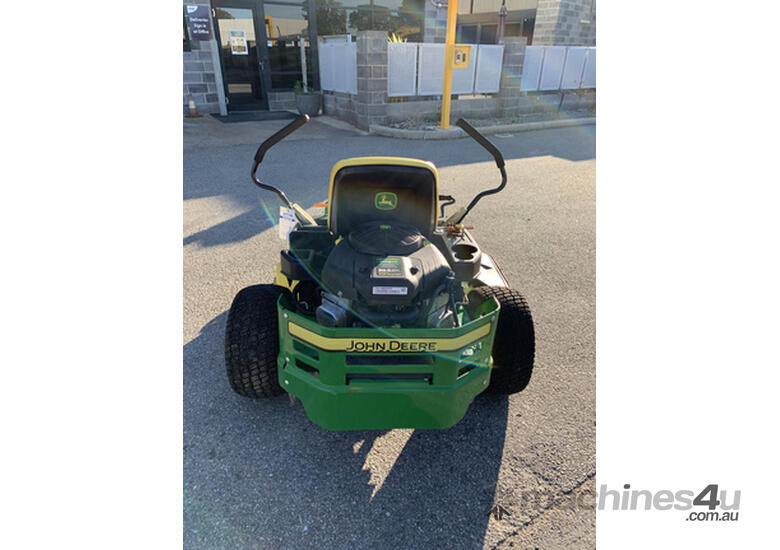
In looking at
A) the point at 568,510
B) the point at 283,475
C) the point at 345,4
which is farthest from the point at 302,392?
the point at 345,4

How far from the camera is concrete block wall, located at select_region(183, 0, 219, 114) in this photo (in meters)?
10.2

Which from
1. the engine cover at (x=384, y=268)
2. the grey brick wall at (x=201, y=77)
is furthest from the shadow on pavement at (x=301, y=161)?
the grey brick wall at (x=201, y=77)

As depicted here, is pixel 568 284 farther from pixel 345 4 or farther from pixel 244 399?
pixel 345 4

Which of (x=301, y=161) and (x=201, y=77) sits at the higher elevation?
(x=201, y=77)

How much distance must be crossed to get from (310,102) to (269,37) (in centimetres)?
203

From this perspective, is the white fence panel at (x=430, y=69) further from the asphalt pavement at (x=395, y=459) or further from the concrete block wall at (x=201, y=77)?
the asphalt pavement at (x=395, y=459)

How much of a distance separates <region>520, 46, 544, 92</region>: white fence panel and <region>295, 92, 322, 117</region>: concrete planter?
5290mm

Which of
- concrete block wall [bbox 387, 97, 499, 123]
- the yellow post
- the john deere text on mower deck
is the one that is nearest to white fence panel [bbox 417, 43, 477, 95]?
concrete block wall [bbox 387, 97, 499, 123]

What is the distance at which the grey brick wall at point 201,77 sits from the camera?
10.2 metres

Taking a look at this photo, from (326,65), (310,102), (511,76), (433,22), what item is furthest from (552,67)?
(310,102)

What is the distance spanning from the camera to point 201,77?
10.5 metres

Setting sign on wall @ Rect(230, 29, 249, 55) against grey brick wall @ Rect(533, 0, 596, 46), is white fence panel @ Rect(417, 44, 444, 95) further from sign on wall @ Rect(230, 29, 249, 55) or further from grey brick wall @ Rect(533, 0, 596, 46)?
grey brick wall @ Rect(533, 0, 596, 46)

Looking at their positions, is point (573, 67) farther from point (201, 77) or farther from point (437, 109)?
point (201, 77)

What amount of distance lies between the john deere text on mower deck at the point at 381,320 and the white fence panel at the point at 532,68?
33.5 feet
